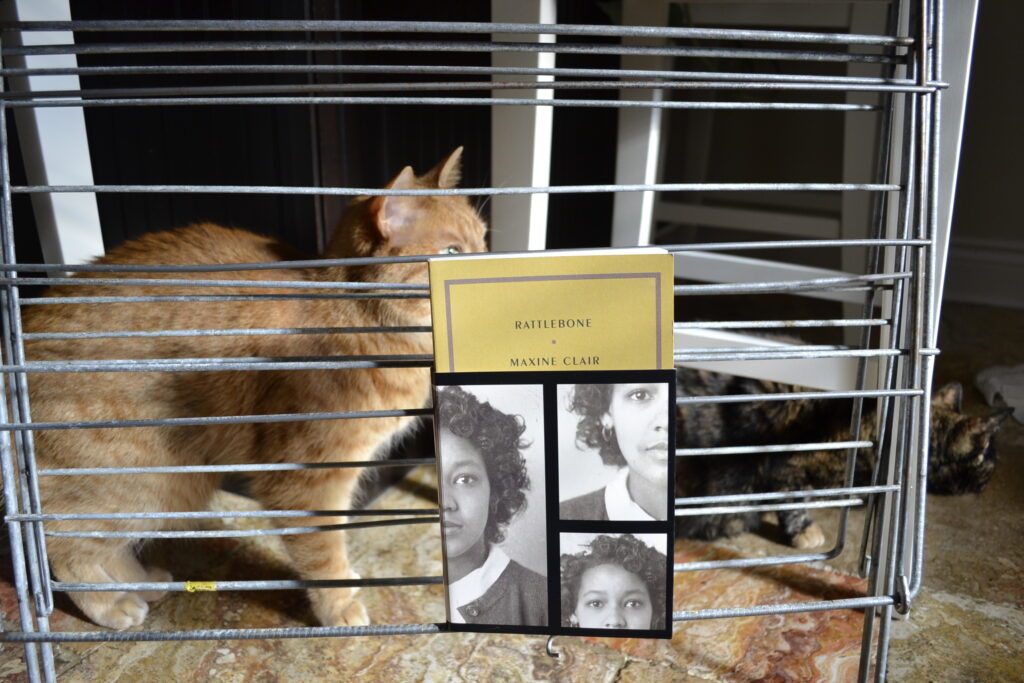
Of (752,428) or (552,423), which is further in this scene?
(752,428)

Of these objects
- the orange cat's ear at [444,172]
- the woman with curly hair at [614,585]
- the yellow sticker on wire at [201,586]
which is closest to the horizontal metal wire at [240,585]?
the yellow sticker on wire at [201,586]

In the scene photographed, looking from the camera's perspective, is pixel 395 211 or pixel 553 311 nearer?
pixel 553 311

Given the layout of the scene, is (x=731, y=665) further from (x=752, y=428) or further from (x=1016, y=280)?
(x=1016, y=280)

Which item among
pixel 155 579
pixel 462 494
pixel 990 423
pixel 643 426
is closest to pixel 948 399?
pixel 990 423

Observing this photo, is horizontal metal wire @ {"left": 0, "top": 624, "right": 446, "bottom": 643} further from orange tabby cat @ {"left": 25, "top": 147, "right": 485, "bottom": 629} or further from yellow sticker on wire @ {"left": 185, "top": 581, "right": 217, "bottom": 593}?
orange tabby cat @ {"left": 25, "top": 147, "right": 485, "bottom": 629}

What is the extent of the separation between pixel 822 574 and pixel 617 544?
21.2 inches

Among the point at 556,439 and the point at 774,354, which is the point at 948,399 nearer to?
the point at 774,354

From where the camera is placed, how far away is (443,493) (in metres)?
0.65

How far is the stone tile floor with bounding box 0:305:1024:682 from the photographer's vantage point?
878mm

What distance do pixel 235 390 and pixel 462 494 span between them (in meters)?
0.42

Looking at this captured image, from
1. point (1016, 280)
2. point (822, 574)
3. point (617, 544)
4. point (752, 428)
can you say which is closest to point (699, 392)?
point (752, 428)

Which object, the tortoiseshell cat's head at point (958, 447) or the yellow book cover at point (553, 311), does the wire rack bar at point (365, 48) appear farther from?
the tortoiseshell cat's head at point (958, 447)

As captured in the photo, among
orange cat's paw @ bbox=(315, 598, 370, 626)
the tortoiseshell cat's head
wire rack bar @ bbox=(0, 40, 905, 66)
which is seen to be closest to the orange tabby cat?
orange cat's paw @ bbox=(315, 598, 370, 626)

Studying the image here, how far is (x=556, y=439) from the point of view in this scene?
2.10 ft
